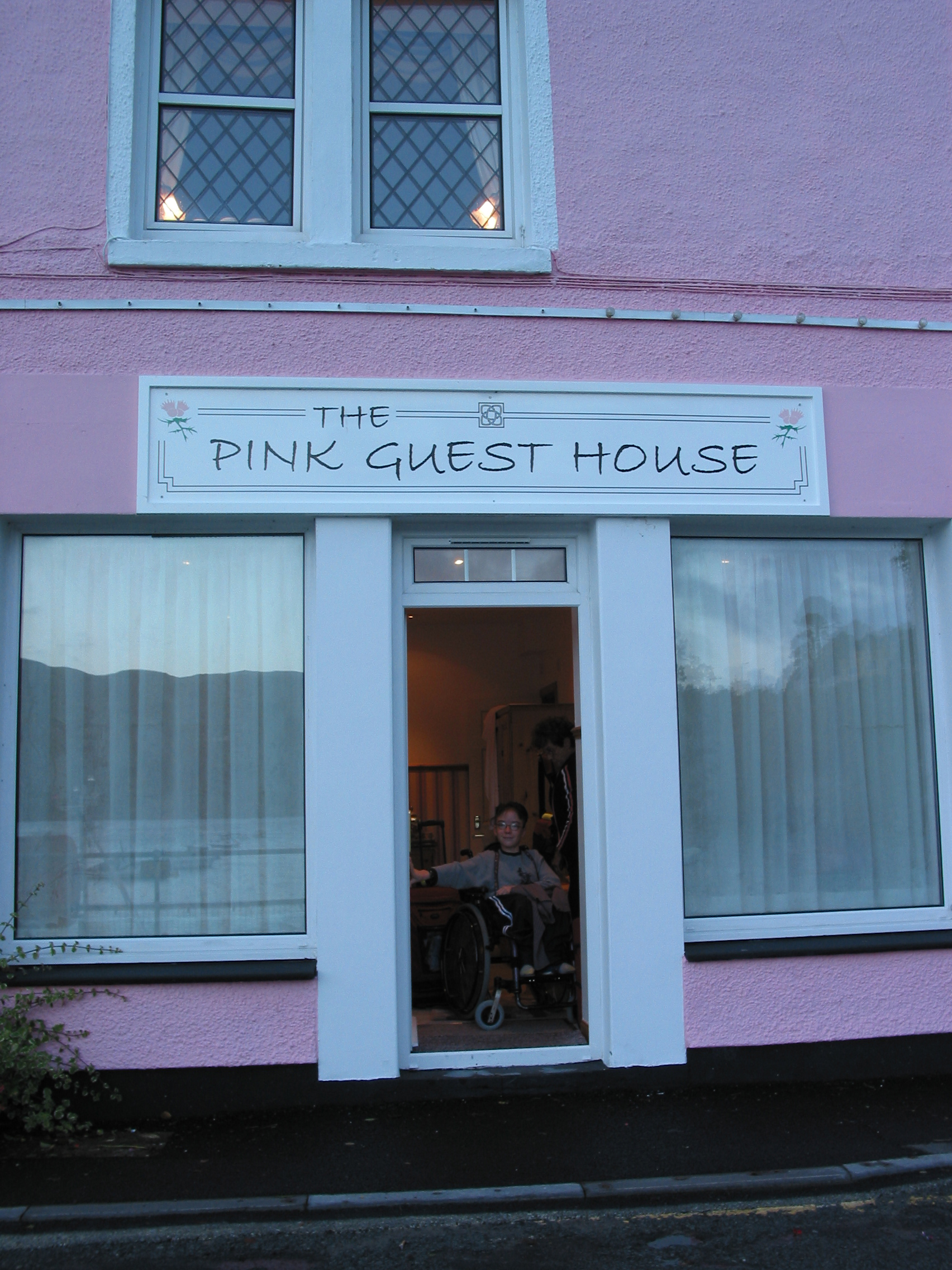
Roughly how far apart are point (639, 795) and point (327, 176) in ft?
12.1

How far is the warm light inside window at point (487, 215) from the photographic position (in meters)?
6.06

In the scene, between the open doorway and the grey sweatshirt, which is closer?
the open doorway

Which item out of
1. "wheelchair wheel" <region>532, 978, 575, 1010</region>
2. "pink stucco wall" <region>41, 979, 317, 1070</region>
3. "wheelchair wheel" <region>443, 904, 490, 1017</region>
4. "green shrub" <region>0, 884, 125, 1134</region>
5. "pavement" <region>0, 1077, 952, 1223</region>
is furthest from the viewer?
"wheelchair wheel" <region>532, 978, 575, 1010</region>

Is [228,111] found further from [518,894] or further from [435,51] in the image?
[518,894]

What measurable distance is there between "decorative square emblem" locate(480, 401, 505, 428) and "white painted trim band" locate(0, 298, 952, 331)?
0.49m

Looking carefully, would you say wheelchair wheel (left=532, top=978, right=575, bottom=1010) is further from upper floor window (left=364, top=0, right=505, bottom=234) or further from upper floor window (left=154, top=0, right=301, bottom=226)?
upper floor window (left=154, top=0, right=301, bottom=226)

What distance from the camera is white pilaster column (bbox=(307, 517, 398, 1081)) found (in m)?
5.26

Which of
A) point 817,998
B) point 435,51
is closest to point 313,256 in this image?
point 435,51

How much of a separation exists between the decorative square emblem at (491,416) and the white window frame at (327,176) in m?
0.74

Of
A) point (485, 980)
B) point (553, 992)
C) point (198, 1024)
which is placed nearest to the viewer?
point (198, 1024)

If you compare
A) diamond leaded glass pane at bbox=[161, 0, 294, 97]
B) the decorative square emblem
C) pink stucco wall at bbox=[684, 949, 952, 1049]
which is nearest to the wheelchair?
pink stucco wall at bbox=[684, 949, 952, 1049]

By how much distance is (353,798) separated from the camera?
5.37 metres

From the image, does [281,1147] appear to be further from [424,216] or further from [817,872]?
[424,216]

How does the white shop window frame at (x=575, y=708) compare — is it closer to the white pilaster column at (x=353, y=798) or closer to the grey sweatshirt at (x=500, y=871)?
the white pilaster column at (x=353, y=798)
